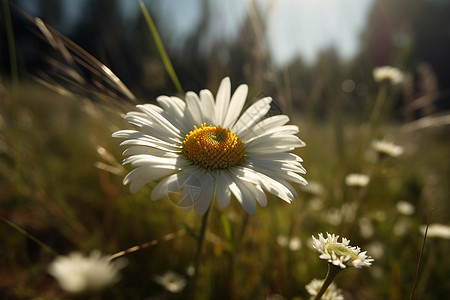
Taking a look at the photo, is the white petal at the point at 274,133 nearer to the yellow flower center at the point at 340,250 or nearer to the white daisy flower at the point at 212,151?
the white daisy flower at the point at 212,151

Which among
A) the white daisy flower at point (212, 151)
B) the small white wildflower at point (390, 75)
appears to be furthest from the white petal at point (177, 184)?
the small white wildflower at point (390, 75)

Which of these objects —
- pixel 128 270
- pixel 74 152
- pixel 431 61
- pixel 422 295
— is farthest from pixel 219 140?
pixel 431 61

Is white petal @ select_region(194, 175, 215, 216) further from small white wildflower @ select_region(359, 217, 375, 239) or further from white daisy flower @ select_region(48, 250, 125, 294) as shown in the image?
small white wildflower @ select_region(359, 217, 375, 239)

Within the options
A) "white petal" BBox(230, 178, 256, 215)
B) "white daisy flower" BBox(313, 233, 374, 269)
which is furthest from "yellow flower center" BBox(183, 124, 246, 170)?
"white daisy flower" BBox(313, 233, 374, 269)

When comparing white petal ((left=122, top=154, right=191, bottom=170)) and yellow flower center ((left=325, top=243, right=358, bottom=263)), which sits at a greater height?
white petal ((left=122, top=154, right=191, bottom=170))

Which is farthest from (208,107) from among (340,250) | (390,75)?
(390,75)

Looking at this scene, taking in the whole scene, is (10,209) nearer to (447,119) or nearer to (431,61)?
(447,119)

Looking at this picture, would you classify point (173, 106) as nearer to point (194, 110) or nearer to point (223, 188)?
point (194, 110)

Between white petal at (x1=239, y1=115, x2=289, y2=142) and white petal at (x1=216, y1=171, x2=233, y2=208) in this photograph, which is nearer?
white petal at (x1=216, y1=171, x2=233, y2=208)
